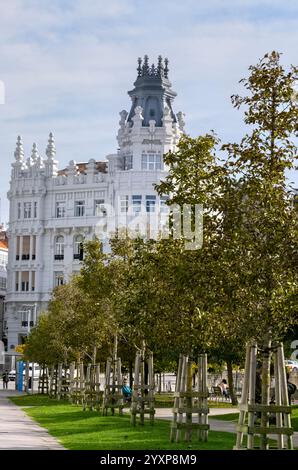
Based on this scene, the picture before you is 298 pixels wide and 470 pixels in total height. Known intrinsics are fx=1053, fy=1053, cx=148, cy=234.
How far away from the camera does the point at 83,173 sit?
427 feet

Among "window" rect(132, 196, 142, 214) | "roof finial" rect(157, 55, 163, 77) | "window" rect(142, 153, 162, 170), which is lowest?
"window" rect(132, 196, 142, 214)

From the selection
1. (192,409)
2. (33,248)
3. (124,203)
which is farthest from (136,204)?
(192,409)

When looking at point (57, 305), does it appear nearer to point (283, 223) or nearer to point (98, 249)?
point (98, 249)

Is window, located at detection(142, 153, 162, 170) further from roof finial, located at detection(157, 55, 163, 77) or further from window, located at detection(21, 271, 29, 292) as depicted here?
window, located at detection(21, 271, 29, 292)

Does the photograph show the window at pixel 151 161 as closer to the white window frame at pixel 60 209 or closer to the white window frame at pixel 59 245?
the white window frame at pixel 60 209

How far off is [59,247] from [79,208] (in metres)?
5.94

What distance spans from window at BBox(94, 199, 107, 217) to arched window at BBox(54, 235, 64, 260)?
23.5 feet

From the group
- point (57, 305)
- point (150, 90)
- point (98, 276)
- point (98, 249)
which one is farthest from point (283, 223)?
point (150, 90)

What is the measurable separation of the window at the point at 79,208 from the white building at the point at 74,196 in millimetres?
120

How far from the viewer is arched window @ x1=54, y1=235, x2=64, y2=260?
422ft

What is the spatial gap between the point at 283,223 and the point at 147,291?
10138 mm

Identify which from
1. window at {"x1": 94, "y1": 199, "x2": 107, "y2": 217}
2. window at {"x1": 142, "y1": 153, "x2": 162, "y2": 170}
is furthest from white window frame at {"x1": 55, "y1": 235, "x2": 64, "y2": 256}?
window at {"x1": 142, "y1": 153, "x2": 162, "y2": 170}

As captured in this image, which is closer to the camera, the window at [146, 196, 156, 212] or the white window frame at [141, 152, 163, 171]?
the window at [146, 196, 156, 212]

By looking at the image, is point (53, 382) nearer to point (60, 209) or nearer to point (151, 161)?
point (151, 161)
